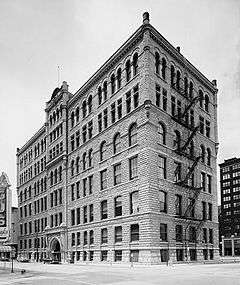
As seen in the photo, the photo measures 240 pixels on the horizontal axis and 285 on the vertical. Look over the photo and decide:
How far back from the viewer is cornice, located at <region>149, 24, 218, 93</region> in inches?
1971

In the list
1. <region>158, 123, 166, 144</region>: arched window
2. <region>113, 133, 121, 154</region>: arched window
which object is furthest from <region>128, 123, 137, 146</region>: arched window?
<region>158, 123, 166, 144</region>: arched window

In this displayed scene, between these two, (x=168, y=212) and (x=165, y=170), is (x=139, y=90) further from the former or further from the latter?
(x=168, y=212)

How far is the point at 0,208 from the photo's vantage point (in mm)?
25797

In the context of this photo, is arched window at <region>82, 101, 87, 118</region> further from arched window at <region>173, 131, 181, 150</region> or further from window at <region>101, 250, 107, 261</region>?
window at <region>101, 250, 107, 261</region>

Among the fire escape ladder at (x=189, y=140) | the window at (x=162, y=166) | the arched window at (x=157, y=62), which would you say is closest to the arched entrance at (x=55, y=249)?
the window at (x=162, y=166)

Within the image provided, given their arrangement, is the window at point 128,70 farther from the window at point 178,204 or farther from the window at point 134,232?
the window at point 134,232

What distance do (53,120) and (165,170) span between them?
33.4 m

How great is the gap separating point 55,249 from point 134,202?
28.6m

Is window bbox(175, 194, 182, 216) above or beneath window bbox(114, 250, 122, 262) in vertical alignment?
above

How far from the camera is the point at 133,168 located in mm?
49219

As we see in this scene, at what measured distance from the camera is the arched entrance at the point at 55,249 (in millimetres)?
68375

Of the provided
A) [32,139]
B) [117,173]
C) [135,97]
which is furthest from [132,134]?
[32,139]

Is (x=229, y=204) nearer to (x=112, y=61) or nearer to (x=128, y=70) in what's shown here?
(x=112, y=61)

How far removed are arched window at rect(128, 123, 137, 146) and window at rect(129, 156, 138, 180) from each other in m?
1.96
